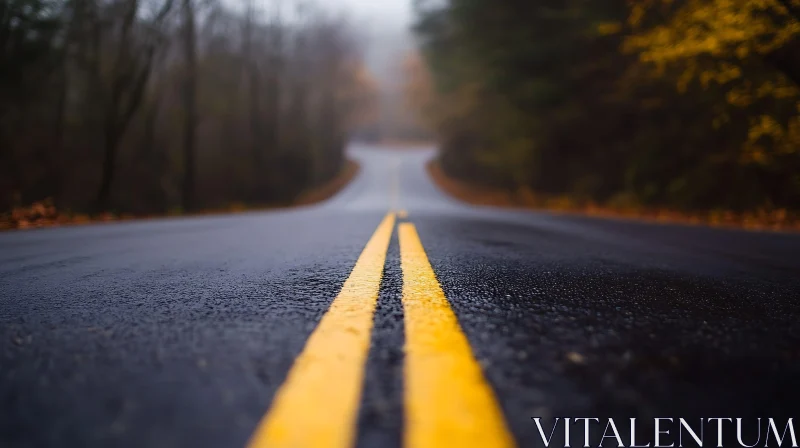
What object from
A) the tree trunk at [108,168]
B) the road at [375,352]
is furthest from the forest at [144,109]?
the road at [375,352]

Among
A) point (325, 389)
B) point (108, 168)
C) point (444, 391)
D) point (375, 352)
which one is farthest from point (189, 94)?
point (444, 391)

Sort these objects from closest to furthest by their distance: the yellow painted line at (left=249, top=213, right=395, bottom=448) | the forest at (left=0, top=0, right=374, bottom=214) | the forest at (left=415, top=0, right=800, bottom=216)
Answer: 1. the yellow painted line at (left=249, top=213, right=395, bottom=448)
2. the forest at (left=415, top=0, right=800, bottom=216)
3. the forest at (left=0, top=0, right=374, bottom=214)

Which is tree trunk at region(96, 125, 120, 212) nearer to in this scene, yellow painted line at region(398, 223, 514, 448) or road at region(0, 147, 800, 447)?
road at region(0, 147, 800, 447)

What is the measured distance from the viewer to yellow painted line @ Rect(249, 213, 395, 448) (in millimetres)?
764

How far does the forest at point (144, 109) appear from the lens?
13703 mm

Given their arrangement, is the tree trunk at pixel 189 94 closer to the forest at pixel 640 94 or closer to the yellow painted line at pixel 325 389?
the forest at pixel 640 94

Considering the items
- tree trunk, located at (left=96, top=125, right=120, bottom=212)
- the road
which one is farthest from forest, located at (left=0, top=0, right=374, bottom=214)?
the road

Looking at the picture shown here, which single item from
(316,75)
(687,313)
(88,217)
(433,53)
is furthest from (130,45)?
(316,75)

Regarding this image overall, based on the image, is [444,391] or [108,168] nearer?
[444,391]

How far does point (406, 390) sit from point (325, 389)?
17 cm

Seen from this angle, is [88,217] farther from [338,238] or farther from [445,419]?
[445,419]

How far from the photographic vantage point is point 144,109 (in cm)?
2286

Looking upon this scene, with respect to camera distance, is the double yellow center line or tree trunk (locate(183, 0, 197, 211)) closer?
the double yellow center line

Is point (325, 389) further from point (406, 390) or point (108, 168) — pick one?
point (108, 168)
